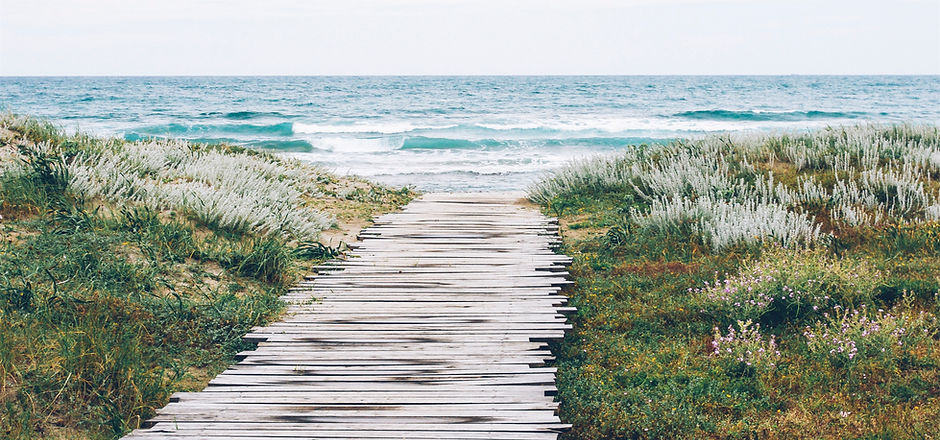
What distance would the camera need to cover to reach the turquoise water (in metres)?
28.9

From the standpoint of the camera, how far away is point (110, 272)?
694 centimetres

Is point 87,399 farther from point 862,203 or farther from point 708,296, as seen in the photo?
point 862,203

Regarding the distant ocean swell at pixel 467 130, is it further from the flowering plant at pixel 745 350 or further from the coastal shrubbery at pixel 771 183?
the flowering plant at pixel 745 350

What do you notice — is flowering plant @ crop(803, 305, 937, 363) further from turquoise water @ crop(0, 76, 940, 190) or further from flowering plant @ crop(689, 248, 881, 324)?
turquoise water @ crop(0, 76, 940, 190)

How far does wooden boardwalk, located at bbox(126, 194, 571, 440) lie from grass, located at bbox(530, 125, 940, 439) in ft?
1.41

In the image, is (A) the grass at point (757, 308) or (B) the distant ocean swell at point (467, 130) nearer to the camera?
(A) the grass at point (757, 308)

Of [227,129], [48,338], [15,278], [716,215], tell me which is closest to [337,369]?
[48,338]

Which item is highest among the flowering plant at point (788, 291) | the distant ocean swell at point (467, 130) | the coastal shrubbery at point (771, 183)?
the coastal shrubbery at point (771, 183)

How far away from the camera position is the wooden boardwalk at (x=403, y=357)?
15.0ft

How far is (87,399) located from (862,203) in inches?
366

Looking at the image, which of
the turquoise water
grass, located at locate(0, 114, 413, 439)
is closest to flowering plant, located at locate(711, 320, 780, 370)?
grass, located at locate(0, 114, 413, 439)

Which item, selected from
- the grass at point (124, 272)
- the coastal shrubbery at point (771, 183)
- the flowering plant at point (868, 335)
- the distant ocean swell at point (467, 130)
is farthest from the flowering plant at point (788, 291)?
the distant ocean swell at point (467, 130)

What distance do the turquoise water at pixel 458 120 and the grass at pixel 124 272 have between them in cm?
1072

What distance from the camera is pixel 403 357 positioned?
5621 millimetres
